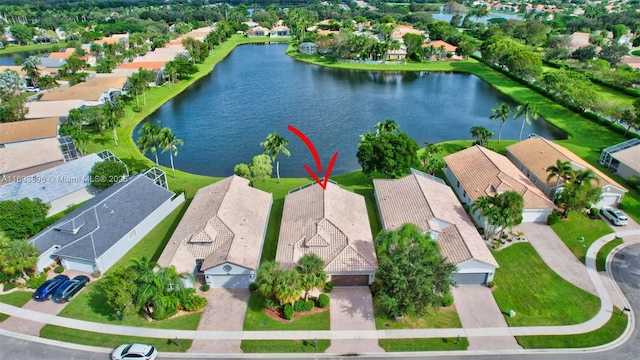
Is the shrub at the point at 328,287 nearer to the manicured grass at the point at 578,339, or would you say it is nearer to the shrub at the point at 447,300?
the shrub at the point at 447,300

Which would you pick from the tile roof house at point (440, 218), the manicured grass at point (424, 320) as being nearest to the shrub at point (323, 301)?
the manicured grass at point (424, 320)

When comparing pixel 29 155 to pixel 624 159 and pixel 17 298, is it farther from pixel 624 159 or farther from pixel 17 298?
pixel 624 159

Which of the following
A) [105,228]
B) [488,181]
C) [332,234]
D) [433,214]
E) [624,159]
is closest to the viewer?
[332,234]

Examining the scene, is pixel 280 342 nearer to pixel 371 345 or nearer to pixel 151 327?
pixel 371 345

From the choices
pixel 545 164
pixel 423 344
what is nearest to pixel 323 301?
pixel 423 344

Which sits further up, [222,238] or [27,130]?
[27,130]
